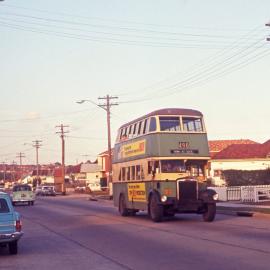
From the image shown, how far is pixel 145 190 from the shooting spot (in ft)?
88.4

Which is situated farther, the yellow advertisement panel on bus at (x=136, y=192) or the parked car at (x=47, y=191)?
the parked car at (x=47, y=191)

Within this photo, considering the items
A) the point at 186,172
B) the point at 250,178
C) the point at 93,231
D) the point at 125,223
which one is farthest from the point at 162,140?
the point at 250,178

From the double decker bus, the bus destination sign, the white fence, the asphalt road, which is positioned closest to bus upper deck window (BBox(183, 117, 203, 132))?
the double decker bus

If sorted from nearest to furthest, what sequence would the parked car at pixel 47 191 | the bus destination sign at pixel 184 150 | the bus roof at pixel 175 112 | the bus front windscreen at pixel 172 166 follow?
the bus front windscreen at pixel 172 166 → the bus destination sign at pixel 184 150 → the bus roof at pixel 175 112 → the parked car at pixel 47 191

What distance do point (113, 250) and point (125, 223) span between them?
995 centimetres

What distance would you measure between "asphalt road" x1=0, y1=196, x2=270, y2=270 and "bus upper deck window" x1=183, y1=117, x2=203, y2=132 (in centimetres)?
411

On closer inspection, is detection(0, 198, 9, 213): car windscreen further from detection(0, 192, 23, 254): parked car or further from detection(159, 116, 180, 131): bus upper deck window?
detection(159, 116, 180, 131): bus upper deck window

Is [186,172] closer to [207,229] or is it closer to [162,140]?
[162,140]

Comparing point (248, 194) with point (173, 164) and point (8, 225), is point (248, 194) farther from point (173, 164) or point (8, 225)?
point (8, 225)

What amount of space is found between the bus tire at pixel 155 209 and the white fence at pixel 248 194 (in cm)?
1297

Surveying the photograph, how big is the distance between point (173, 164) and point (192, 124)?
2.08m

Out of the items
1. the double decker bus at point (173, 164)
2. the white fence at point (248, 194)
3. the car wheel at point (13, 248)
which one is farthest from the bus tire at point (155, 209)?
the white fence at point (248, 194)

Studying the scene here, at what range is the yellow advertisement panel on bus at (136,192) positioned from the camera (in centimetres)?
2731

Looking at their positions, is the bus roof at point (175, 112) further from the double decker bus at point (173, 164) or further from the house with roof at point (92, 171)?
the house with roof at point (92, 171)
